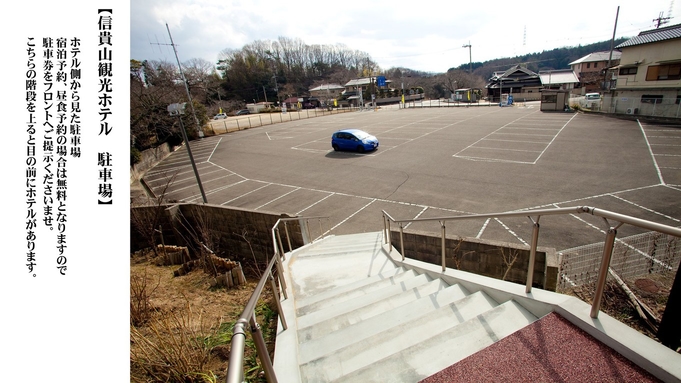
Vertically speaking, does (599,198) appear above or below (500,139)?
below

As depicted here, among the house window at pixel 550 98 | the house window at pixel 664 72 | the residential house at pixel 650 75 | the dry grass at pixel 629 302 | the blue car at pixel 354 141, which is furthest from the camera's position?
the house window at pixel 550 98

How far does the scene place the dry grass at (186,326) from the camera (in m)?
2.86

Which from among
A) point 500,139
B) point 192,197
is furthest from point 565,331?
point 500,139

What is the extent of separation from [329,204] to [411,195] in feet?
9.66

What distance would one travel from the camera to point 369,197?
36.7 feet

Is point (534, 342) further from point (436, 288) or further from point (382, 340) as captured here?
point (436, 288)

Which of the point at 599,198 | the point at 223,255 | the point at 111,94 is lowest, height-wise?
the point at 223,255

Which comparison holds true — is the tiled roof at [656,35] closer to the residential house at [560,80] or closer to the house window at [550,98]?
the house window at [550,98]

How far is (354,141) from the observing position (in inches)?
722

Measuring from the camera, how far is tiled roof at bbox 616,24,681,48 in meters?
22.3

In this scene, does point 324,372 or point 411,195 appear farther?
point 411,195

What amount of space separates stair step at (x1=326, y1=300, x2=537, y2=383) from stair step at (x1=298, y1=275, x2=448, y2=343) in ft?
2.00

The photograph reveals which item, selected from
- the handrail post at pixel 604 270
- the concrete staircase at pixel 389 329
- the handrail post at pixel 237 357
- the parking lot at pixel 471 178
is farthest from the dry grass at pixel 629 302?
the handrail post at pixel 237 357

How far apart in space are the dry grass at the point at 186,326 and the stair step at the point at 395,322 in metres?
0.67
